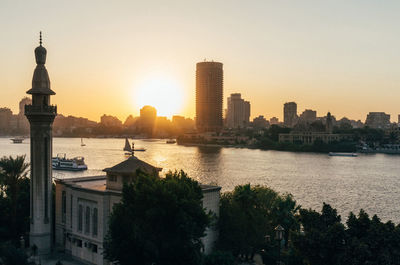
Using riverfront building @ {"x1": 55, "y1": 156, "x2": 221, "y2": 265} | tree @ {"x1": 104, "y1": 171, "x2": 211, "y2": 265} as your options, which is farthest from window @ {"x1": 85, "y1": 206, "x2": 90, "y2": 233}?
tree @ {"x1": 104, "y1": 171, "x2": 211, "y2": 265}

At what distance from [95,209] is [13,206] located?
990 centimetres

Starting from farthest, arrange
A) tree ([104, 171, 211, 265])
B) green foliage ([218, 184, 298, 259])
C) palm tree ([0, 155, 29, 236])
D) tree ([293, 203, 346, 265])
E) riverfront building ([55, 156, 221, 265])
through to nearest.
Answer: palm tree ([0, 155, 29, 236]) → green foliage ([218, 184, 298, 259]) → riverfront building ([55, 156, 221, 265]) → tree ([104, 171, 211, 265]) → tree ([293, 203, 346, 265])

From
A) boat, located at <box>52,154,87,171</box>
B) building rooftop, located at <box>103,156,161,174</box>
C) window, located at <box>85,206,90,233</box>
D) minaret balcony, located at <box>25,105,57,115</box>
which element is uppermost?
minaret balcony, located at <box>25,105,57,115</box>

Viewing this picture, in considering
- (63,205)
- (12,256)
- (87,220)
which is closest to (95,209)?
(87,220)

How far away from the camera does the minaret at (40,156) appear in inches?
1203

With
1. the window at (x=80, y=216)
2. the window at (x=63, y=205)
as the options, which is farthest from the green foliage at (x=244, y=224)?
the window at (x=63, y=205)

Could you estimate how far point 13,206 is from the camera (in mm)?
33062

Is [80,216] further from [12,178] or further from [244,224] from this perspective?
[244,224]

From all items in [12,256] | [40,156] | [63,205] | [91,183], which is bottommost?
[12,256]

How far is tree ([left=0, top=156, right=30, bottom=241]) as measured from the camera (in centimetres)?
3278

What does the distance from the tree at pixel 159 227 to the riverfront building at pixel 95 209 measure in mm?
4755

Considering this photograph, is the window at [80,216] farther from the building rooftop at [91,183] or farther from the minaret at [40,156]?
the minaret at [40,156]

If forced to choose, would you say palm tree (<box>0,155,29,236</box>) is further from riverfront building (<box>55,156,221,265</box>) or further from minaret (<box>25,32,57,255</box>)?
riverfront building (<box>55,156,221,265</box>)

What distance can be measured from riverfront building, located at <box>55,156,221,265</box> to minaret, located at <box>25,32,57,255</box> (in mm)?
1389
